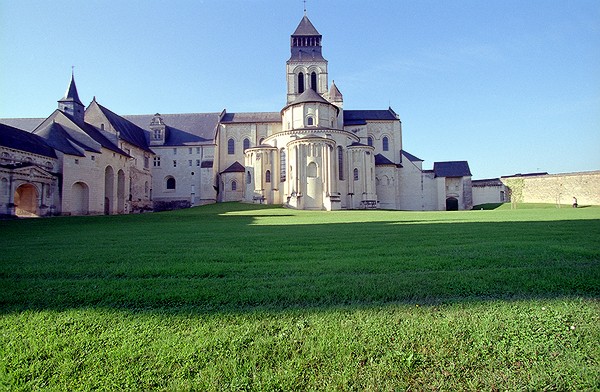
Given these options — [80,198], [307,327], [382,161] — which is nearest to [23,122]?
[80,198]

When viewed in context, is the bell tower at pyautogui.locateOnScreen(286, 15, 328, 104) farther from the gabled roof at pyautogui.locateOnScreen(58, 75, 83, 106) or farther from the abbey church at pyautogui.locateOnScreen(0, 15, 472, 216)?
the gabled roof at pyautogui.locateOnScreen(58, 75, 83, 106)

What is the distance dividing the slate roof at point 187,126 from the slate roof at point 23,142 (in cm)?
2177

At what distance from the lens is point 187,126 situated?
54.9 m

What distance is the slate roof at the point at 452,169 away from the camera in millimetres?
53094

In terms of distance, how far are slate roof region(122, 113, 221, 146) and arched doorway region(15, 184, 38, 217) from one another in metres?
24.3

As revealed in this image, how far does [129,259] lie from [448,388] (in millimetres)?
7081

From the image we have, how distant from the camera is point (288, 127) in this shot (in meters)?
45.4

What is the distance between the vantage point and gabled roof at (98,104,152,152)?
44.7 m

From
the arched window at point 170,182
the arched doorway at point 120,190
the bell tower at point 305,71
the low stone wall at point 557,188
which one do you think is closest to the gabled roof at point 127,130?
the arched window at point 170,182

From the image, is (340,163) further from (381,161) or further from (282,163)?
(381,161)

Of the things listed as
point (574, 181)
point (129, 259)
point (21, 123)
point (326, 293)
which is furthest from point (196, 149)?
point (574, 181)

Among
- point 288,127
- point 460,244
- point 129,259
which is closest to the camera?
point 129,259

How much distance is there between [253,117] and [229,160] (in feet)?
26.9

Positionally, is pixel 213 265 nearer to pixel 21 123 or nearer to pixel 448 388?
pixel 448 388
